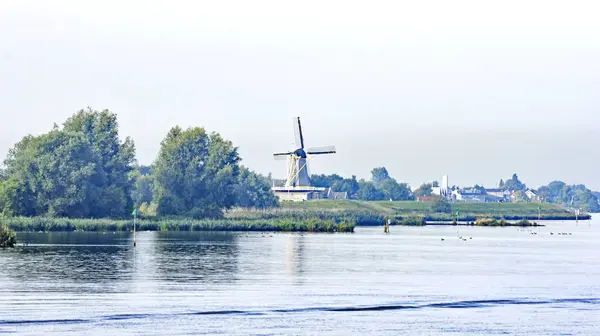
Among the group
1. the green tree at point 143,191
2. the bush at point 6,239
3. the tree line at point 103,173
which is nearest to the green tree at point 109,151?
the tree line at point 103,173

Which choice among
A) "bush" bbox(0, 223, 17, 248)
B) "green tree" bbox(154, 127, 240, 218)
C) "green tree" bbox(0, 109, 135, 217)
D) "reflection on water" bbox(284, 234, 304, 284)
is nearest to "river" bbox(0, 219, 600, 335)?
"reflection on water" bbox(284, 234, 304, 284)

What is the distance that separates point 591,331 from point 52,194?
9429cm

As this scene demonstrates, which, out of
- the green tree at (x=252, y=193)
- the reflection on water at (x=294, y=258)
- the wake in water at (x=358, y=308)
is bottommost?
the wake in water at (x=358, y=308)

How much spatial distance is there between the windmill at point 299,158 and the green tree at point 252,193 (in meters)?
7.89

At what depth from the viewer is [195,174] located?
14112 cm

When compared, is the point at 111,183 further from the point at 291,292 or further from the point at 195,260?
the point at 291,292

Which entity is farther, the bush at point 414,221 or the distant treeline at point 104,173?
the bush at point 414,221

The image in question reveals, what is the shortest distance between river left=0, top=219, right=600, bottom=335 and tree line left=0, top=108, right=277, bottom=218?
42387 millimetres

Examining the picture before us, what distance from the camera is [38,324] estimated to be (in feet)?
111

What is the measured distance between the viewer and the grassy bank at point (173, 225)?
112438 millimetres

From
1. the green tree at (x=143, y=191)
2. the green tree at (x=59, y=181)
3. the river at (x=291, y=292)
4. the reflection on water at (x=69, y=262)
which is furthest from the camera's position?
the green tree at (x=143, y=191)

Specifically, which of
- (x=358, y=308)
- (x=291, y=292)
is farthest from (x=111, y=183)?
(x=358, y=308)

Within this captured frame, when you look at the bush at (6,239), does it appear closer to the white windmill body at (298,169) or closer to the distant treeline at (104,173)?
the distant treeline at (104,173)

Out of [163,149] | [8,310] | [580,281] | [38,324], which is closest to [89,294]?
[8,310]
